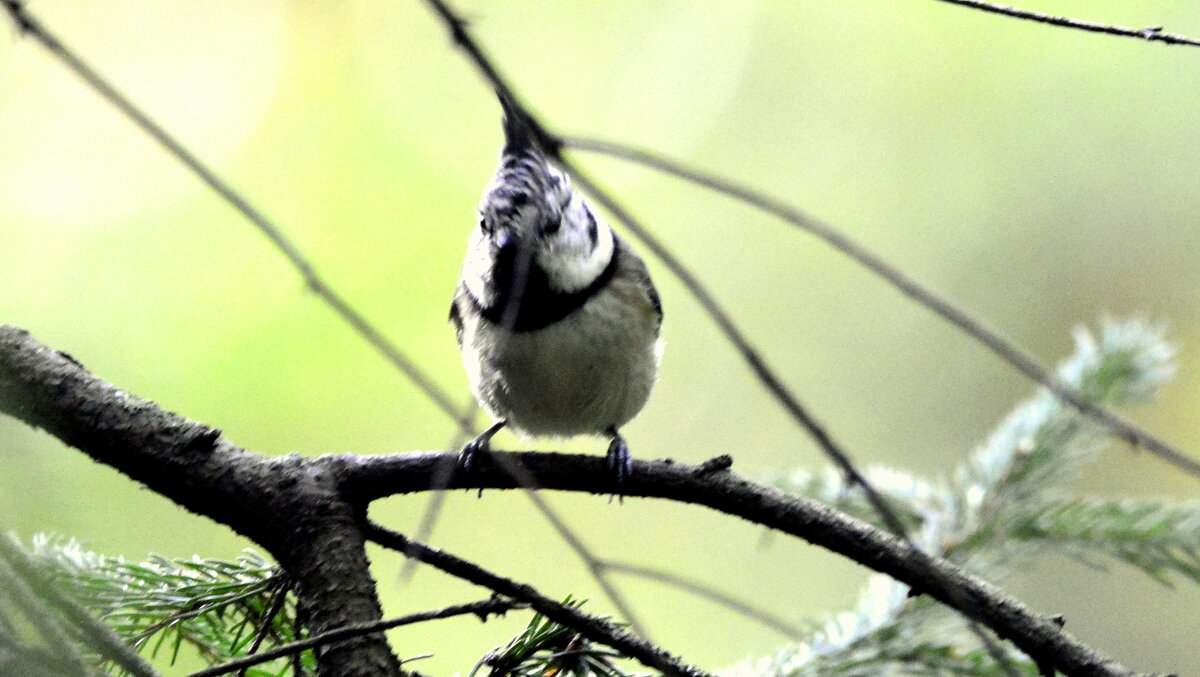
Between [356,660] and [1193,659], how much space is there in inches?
153

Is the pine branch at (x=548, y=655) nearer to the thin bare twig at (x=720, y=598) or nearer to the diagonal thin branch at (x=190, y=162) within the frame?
the thin bare twig at (x=720, y=598)

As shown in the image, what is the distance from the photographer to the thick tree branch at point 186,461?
97cm

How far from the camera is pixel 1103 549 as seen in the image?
1620 mm

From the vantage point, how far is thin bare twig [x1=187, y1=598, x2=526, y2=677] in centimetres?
77

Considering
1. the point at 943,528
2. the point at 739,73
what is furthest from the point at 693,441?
the point at 943,528

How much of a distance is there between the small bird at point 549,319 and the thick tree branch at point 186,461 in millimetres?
615

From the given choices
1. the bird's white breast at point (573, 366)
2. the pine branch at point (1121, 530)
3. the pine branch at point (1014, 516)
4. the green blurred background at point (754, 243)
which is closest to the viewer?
the pine branch at point (1014, 516)

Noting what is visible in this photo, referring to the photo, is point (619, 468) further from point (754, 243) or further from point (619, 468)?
point (754, 243)

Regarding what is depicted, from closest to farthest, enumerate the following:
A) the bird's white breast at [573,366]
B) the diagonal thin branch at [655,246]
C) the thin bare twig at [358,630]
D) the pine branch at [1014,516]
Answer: the diagonal thin branch at [655,246] < the thin bare twig at [358,630] < the pine branch at [1014,516] < the bird's white breast at [573,366]

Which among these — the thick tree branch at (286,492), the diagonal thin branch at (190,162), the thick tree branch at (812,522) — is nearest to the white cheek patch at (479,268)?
the thick tree branch at (812,522)

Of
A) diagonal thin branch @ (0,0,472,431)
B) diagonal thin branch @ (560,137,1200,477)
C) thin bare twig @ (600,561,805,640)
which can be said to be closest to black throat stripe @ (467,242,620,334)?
thin bare twig @ (600,561,805,640)

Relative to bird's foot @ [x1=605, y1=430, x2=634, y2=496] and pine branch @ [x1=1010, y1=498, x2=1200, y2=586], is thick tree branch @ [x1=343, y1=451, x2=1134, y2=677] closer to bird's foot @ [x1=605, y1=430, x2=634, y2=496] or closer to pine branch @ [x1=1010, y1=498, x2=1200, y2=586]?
bird's foot @ [x1=605, y1=430, x2=634, y2=496]

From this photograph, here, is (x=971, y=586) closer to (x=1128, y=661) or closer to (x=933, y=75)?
(x=1128, y=661)

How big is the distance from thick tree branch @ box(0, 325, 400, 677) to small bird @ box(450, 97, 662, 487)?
615 mm
